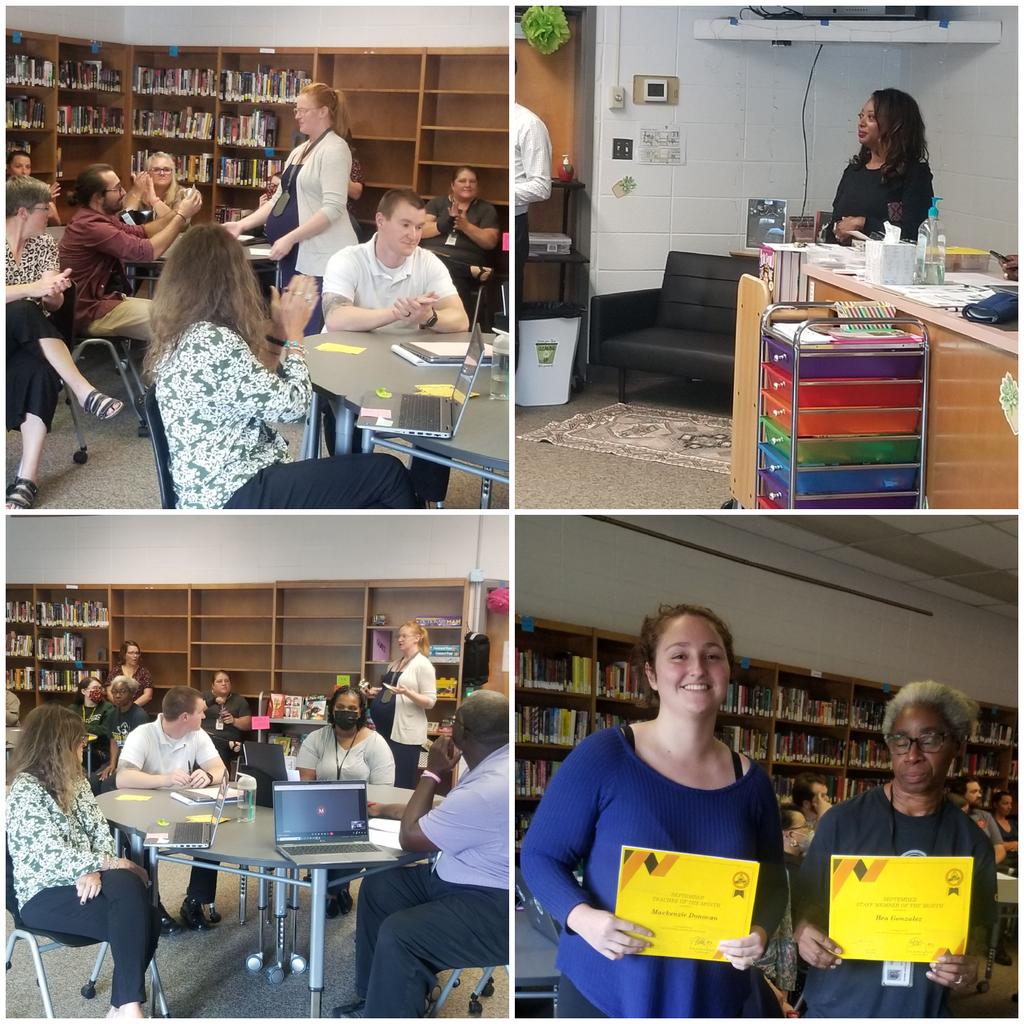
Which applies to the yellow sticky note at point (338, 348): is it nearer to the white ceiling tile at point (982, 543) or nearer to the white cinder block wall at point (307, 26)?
the white ceiling tile at point (982, 543)

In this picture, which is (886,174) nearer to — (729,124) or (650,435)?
(650,435)

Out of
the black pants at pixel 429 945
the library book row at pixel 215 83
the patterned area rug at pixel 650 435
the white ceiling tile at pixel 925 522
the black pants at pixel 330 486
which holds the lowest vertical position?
the black pants at pixel 429 945

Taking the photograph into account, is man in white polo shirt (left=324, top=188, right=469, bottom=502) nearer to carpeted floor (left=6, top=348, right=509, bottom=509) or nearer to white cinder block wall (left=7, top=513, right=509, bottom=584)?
carpeted floor (left=6, top=348, right=509, bottom=509)

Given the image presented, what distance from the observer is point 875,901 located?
2428 mm

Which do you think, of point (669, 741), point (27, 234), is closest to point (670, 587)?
point (669, 741)

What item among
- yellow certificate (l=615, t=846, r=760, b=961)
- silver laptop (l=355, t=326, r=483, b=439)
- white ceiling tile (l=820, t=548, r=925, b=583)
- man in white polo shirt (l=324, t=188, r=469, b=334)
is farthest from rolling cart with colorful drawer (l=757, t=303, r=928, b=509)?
yellow certificate (l=615, t=846, r=760, b=961)

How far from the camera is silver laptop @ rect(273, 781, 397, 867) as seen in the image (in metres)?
3.09

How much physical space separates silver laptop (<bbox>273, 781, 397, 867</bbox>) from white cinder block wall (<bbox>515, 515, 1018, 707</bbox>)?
830 millimetres

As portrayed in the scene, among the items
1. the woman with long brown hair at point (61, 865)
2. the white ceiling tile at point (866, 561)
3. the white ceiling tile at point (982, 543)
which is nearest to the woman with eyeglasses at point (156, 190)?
the woman with long brown hair at point (61, 865)

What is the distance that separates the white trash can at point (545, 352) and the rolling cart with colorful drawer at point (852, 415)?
2742 millimetres

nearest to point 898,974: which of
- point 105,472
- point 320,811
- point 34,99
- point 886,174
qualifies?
point 320,811

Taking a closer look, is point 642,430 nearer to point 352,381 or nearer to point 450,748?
point 352,381

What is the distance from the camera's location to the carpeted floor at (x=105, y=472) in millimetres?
3916

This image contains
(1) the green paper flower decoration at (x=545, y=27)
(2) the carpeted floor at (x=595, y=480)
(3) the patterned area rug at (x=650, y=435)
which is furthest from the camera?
(1) the green paper flower decoration at (x=545, y=27)
